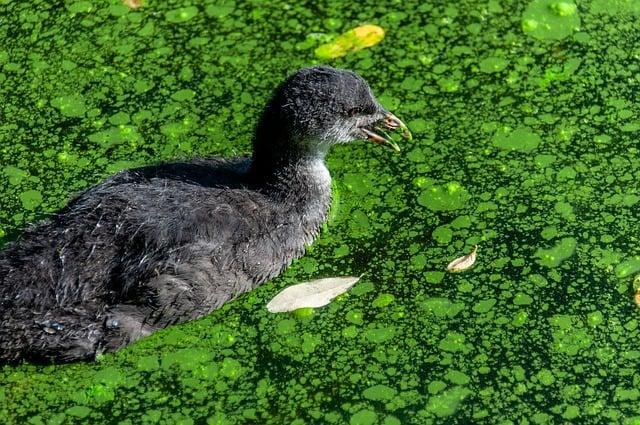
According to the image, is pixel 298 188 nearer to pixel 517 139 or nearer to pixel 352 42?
pixel 517 139

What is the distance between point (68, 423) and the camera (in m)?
5.21

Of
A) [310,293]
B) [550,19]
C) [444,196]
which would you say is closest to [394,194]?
[444,196]

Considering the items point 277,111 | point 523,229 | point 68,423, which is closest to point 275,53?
point 277,111

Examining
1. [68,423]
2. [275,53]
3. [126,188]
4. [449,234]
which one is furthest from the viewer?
[275,53]

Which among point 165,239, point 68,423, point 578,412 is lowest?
point 578,412

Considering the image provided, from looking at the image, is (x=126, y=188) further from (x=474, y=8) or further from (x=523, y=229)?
(x=474, y=8)

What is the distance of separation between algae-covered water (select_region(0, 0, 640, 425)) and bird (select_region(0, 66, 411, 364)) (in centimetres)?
12

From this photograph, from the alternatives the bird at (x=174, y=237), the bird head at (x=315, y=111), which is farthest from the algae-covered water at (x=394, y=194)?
the bird head at (x=315, y=111)

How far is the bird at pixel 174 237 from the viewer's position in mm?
5375

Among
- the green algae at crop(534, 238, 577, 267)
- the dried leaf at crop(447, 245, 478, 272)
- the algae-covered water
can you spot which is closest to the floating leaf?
the algae-covered water

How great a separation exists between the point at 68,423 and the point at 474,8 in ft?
11.4

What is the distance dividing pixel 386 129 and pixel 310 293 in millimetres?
989

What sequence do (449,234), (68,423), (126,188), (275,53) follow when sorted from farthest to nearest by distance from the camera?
(275,53) < (449,234) < (126,188) < (68,423)

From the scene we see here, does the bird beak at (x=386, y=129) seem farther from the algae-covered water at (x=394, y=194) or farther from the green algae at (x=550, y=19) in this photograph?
the green algae at (x=550, y=19)
